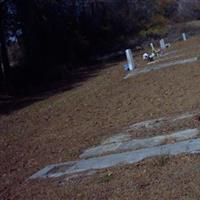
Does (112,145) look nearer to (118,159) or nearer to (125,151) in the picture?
(125,151)

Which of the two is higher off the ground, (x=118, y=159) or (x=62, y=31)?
(x=62, y=31)

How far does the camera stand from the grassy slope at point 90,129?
732 cm

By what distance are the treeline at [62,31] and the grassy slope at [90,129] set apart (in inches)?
579

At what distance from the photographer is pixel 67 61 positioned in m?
41.5

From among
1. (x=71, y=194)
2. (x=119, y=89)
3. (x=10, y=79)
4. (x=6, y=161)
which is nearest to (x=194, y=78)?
(x=119, y=89)

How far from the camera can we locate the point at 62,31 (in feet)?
139

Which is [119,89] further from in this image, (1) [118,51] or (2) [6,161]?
(1) [118,51]

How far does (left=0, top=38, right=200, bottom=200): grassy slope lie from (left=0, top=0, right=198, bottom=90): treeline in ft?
48.2

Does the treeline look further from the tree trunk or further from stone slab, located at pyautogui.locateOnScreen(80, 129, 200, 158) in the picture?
A: stone slab, located at pyautogui.locateOnScreen(80, 129, 200, 158)

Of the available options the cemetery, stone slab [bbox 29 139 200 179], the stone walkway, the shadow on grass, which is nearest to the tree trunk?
the shadow on grass

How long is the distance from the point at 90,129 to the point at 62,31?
30439 mm

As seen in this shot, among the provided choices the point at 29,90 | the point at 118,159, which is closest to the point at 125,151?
the point at 118,159

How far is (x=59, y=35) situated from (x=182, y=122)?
3238cm

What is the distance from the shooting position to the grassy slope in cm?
732
